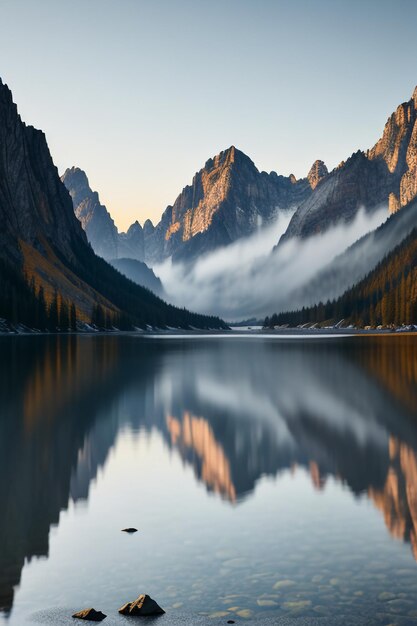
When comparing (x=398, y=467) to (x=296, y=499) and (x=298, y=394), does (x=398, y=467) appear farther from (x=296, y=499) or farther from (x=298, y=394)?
(x=298, y=394)

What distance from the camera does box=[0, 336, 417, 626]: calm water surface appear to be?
11523 mm

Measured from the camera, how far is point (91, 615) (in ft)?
34.6

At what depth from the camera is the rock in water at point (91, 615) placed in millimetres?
10500

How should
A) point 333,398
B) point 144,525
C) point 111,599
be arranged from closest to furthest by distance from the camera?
1. point 111,599
2. point 144,525
3. point 333,398

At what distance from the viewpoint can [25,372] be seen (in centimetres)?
5634

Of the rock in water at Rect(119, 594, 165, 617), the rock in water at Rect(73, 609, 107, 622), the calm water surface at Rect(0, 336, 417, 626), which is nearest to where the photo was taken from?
the rock in water at Rect(73, 609, 107, 622)

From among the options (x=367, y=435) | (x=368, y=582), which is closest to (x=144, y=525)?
(x=368, y=582)

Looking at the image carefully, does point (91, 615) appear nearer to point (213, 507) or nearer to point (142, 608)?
point (142, 608)

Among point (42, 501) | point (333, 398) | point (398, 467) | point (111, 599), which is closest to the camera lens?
point (111, 599)

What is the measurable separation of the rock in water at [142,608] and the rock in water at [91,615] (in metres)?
0.37

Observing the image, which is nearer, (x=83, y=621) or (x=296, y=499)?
(x=83, y=621)

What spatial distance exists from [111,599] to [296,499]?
7649mm

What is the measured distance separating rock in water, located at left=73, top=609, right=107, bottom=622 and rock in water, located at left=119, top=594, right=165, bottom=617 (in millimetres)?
370

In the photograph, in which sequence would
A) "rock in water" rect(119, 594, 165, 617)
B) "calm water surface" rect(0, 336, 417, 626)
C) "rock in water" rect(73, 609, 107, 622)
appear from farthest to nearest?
1. "calm water surface" rect(0, 336, 417, 626)
2. "rock in water" rect(119, 594, 165, 617)
3. "rock in water" rect(73, 609, 107, 622)
